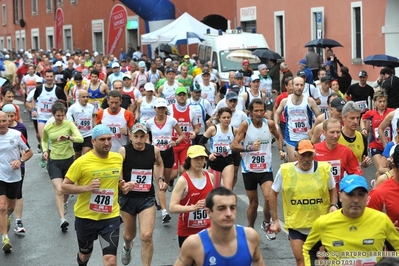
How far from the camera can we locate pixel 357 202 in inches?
247

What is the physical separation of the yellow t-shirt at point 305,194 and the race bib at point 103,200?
1775mm

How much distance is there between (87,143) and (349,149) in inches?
274

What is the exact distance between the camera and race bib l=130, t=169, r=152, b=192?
32.3ft

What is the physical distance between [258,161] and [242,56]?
1515cm

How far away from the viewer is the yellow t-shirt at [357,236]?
20.8 feet

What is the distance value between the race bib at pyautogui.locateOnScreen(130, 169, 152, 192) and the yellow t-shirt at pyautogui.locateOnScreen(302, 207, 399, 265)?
362 centimetres

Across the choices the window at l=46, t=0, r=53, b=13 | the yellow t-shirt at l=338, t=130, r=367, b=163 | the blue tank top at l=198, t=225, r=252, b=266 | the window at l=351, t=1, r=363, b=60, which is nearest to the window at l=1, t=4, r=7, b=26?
the window at l=46, t=0, r=53, b=13

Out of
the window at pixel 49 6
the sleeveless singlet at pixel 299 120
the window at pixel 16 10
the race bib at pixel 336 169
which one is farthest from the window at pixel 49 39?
the race bib at pixel 336 169

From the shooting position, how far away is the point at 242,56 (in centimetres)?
2634

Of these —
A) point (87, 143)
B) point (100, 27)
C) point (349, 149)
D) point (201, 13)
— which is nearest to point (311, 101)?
point (87, 143)

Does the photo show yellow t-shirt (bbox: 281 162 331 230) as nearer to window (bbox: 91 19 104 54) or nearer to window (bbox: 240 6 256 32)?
window (bbox: 240 6 256 32)

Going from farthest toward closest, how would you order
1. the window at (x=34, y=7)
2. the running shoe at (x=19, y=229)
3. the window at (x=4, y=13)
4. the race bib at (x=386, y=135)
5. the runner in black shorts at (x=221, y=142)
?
the window at (x=4, y=13)
the window at (x=34, y=7)
the race bib at (x=386, y=135)
the runner in black shorts at (x=221, y=142)
the running shoe at (x=19, y=229)

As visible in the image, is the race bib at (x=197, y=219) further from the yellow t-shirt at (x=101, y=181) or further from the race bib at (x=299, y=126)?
the race bib at (x=299, y=126)

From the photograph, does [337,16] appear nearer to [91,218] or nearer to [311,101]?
[311,101]
